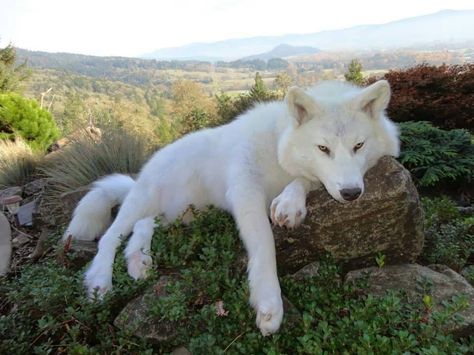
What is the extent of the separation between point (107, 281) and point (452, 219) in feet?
11.3

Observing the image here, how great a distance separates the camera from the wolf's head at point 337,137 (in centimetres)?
245

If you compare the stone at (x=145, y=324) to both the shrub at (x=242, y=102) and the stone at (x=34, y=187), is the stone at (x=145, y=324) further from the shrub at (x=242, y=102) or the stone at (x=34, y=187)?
the shrub at (x=242, y=102)

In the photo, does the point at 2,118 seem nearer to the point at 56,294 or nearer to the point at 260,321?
the point at 56,294

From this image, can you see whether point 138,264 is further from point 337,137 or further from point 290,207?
point 337,137

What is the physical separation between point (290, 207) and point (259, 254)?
36 cm

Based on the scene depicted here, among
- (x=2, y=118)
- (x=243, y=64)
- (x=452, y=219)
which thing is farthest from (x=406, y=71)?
(x=243, y=64)

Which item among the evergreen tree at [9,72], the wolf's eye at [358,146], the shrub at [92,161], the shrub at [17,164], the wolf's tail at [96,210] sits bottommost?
the evergreen tree at [9,72]

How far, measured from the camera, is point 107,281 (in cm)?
290

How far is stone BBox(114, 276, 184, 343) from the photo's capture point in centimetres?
238

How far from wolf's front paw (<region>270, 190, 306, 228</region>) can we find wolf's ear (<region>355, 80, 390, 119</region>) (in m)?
0.74

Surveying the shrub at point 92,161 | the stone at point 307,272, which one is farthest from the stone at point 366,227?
the shrub at point 92,161

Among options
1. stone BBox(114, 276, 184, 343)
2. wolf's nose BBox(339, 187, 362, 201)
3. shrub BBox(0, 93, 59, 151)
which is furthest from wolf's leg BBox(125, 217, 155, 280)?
shrub BBox(0, 93, 59, 151)

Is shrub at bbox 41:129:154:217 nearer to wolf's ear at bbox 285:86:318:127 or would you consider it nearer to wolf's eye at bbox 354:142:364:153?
wolf's ear at bbox 285:86:318:127

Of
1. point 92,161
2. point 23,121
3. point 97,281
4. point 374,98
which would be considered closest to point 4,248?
point 97,281
